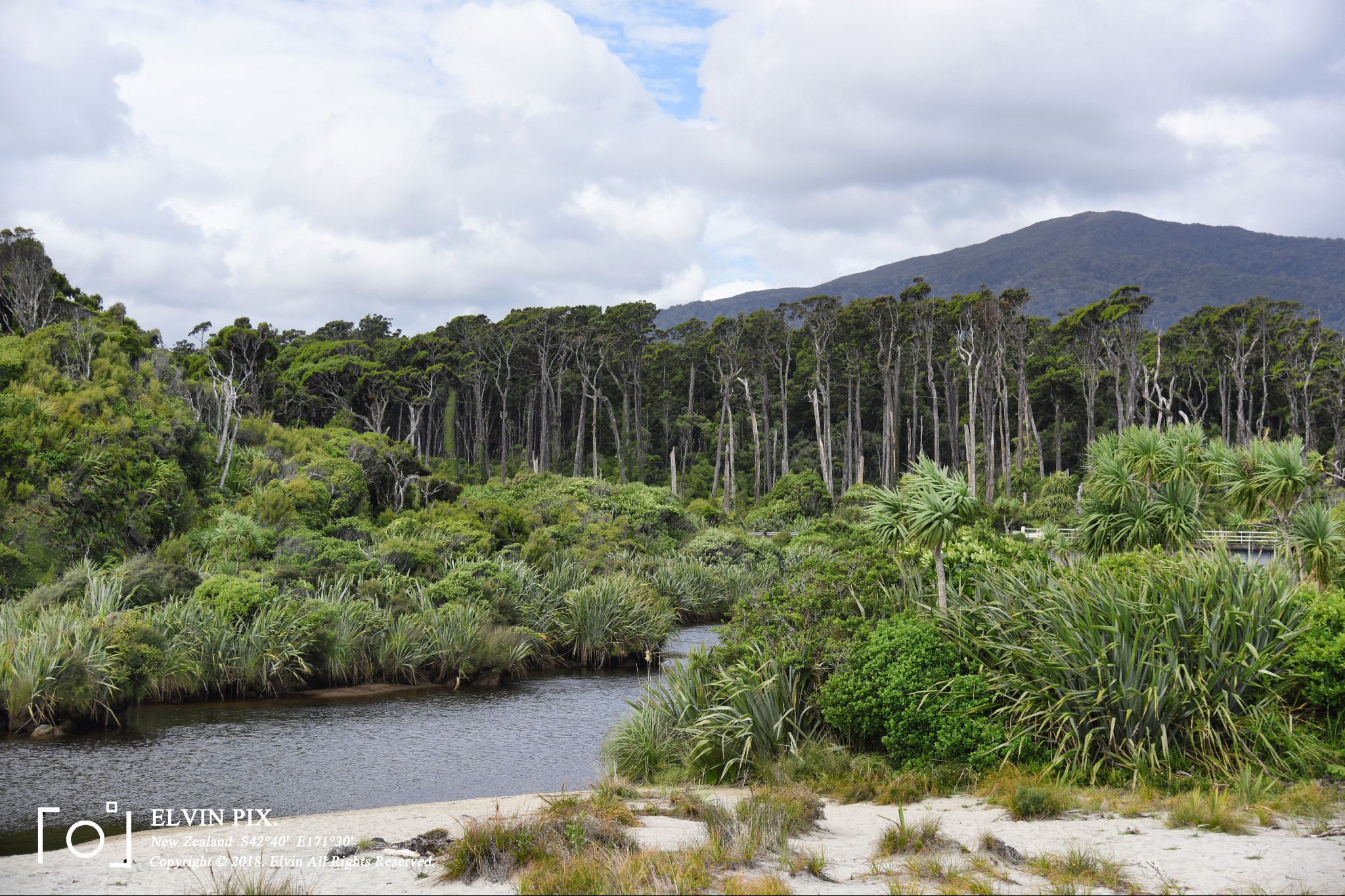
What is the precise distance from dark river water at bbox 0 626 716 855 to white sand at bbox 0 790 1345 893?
1700 millimetres

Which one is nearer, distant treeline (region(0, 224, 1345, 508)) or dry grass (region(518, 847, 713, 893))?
dry grass (region(518, 847, 713, 893))

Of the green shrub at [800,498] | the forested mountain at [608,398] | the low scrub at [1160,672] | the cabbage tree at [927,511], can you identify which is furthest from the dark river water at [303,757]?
the green shrub at [800,498]

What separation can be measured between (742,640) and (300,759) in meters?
6.98

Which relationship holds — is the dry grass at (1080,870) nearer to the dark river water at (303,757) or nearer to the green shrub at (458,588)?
the dark river water at (303,757)

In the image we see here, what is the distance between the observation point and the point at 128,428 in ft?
88.8

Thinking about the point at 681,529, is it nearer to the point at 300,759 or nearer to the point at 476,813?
the point at 300,759

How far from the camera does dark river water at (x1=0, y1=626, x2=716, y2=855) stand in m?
11.4

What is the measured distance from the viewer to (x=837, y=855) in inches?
313

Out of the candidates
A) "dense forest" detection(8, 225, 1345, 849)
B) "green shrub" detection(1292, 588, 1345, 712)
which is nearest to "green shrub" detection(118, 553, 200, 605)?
"dense forest" detection(8, 225, 1345, 849)

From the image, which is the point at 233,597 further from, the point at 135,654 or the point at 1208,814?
the point at 1208,814

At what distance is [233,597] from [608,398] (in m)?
54.5

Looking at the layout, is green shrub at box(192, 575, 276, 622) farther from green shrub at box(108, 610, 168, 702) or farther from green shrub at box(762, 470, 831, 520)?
green shrub at box(762, 470, 831, 520)

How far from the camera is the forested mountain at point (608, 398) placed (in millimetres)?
27719

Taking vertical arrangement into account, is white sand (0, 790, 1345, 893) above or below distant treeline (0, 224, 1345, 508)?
below
